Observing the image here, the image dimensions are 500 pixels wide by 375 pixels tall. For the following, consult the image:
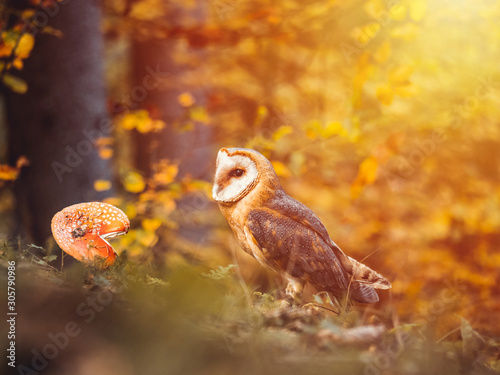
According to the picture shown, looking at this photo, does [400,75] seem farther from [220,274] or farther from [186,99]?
[220,274]

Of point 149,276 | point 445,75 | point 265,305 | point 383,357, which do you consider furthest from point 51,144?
point 445,75

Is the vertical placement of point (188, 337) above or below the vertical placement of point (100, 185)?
above

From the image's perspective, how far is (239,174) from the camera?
1402mm

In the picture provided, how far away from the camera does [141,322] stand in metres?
1.05

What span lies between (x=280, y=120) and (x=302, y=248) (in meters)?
2.51

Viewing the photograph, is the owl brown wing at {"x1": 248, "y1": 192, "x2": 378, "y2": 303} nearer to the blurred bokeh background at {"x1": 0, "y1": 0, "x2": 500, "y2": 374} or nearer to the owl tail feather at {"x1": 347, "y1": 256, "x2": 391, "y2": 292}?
the owl tail feather at {"x1": 347, "y1": 256, "x2": 391, "y2": 292}

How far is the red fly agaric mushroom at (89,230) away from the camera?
1.41 metres

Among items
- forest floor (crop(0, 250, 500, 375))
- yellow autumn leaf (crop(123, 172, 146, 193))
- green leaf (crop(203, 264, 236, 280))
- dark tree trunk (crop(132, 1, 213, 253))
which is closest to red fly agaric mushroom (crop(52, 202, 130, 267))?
forest floor (crop(0, 250, 500, 375))

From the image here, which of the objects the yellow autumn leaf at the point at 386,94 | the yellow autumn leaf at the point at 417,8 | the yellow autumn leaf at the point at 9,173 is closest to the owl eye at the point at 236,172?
the yellow autumn leaf at the point at 386,94

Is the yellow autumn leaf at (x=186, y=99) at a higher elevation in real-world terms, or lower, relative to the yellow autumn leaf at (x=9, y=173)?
higher

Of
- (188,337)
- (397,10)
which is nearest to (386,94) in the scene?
(397,10)

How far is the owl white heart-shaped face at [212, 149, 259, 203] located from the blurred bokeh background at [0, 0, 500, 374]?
0.93 meters

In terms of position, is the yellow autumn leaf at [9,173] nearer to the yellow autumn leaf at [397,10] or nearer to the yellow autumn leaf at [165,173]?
the yellow autumn leaf at [165,173]

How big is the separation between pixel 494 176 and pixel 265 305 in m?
3.65
